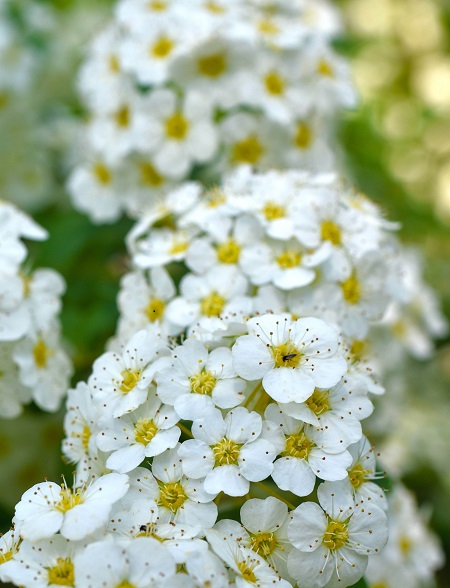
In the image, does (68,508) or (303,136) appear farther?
(303,136)

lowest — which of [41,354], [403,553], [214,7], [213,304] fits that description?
[403,553]

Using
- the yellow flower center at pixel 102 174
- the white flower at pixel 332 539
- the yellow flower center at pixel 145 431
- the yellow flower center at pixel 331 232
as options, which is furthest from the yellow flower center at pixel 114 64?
the white flower at pixel 332 539

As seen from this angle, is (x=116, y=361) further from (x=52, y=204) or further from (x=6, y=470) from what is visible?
(x=52, y=204)

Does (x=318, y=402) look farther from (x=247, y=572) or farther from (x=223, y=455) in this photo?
(x=247, y=572)

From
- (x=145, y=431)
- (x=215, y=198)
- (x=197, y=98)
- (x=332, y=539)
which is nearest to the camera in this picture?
(x=332, y=539)

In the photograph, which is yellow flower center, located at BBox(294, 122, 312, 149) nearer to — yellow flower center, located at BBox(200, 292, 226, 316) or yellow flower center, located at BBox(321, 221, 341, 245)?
yellow flower center, located at BBox(321, 221, 341, 245)

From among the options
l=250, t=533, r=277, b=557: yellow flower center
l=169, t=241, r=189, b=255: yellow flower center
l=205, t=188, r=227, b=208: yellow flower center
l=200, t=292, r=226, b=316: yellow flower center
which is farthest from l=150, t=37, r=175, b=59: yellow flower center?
l=250, t=533, r=277, b=557: yellow flower center

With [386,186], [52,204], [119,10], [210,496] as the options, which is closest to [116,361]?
[210,496]

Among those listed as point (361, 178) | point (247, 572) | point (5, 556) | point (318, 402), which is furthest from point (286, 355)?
→ point (361, 178)

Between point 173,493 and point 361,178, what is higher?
point 173,493
